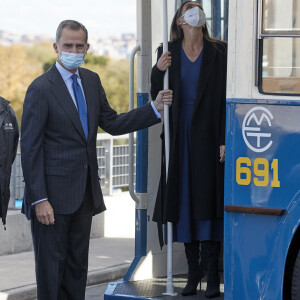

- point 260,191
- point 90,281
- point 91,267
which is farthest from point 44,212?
point 91,267

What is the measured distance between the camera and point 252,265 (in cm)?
505

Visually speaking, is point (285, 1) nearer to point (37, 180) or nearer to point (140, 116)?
point (140, 116)

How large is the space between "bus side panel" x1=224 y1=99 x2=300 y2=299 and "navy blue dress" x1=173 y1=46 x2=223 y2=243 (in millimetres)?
734

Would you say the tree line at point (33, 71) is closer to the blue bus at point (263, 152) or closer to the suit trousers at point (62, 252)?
the suit trousers at point (62, 252)

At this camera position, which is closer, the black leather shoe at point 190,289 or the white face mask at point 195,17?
the white face mask at point 195,17

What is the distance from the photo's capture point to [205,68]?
5781 millimetres

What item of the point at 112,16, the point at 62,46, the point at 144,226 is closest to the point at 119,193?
the point at 144,226

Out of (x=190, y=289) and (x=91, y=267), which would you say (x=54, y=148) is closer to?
(x=190, y=289)

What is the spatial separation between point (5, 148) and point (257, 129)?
6.54ft

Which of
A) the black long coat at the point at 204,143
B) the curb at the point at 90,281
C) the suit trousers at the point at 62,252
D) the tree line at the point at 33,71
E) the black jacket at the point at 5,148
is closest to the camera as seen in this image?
the suit trousers at the point at 62,252

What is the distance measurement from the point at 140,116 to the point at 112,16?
69.6 m

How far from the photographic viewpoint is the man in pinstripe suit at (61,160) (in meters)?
5.36

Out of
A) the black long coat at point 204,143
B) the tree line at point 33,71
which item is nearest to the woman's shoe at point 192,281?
the black long coat at point 204,143

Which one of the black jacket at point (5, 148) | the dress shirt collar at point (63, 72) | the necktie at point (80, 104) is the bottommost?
the black jacket at point (5, 148)
